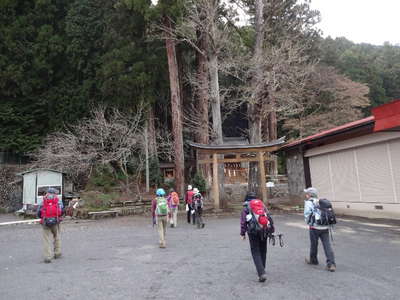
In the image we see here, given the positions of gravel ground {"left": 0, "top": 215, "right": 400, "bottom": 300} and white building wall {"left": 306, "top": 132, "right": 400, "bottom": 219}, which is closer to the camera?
gravel ground {"left": 0, "top": 215, "right": 400, "bottom": 300}

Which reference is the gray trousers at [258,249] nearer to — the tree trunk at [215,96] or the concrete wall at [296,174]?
the concrete wall at [296,174]

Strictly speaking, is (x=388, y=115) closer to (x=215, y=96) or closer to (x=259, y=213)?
(x=259, y=213)

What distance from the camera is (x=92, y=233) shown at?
1016 cm

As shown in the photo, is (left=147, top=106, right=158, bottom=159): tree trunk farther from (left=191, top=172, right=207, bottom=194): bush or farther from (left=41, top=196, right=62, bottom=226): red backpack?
(left=41, top=196, right=62, bottom=226): red backpack

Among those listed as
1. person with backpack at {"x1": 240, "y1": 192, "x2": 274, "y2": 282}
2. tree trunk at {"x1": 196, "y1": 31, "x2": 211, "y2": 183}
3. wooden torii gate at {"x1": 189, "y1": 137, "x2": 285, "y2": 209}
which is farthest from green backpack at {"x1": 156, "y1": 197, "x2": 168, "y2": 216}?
tree trunk at {"x1": 196, "y1": 31, "x2": 211, "y2": 183}

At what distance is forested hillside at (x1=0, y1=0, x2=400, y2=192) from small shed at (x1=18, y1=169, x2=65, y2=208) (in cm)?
349

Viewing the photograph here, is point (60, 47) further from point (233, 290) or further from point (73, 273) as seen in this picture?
point (233, 290)

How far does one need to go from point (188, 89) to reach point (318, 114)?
11.5 metres

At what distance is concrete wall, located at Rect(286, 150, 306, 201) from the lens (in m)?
15.0

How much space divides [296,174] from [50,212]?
40.7 ft

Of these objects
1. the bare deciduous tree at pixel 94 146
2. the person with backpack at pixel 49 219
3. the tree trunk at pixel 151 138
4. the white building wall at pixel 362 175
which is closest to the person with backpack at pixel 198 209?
the person with backpack at pixel 49 219

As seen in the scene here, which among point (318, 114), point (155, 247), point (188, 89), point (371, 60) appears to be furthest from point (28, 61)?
point (371, 60)

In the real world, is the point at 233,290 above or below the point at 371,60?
below

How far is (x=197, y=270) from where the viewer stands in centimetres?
534
